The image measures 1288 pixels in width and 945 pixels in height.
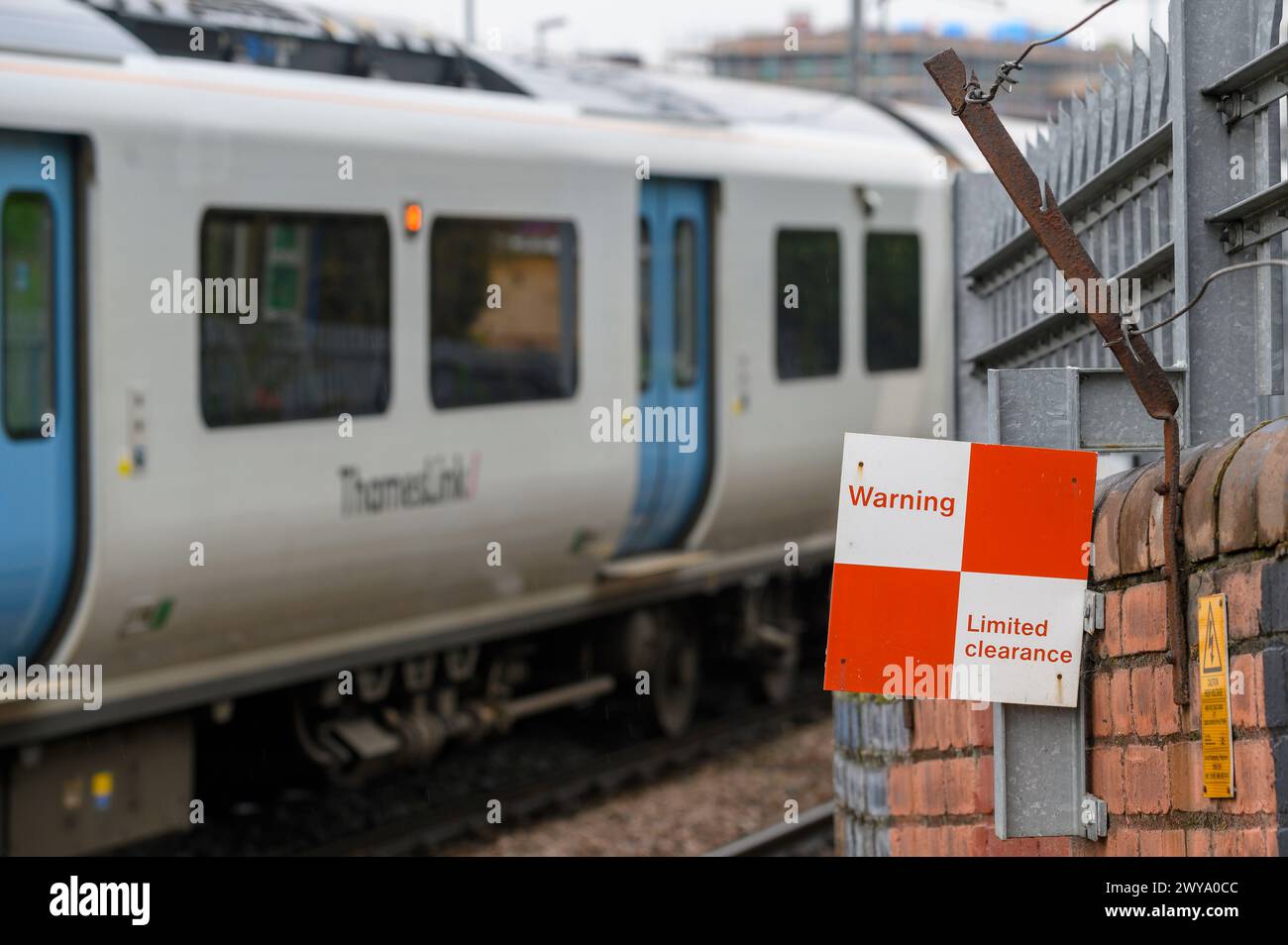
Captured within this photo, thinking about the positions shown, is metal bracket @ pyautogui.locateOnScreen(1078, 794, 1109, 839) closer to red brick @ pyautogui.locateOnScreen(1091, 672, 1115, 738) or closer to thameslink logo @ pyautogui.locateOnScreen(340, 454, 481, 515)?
red brick @ pyautogui.locateOnScreen(1091, 672, 1115, 738)

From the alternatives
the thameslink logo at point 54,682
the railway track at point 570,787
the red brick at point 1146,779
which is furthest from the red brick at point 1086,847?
the railway track at point 570,787

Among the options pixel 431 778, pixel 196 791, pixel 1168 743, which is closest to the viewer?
pixel 1168 743

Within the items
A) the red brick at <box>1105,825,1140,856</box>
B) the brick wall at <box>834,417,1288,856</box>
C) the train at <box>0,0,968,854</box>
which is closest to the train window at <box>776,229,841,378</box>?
the train at <box>0,0,968,854</box>

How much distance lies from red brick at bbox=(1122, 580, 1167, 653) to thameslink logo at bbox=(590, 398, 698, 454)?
5635mm

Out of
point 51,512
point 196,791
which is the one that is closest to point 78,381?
point 51,512

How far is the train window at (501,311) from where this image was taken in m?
7.74

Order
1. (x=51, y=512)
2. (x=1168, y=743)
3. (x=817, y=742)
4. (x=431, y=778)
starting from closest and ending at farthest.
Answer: (x=1168, y=743) < (x=51, y=512) < (x=431, y=778) < (x=817, y=742)

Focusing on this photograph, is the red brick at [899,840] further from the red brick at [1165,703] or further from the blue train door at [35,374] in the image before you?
the blue train door at [35,374]

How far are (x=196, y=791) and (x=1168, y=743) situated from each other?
261 inches

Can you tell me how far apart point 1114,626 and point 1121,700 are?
0.14 meters

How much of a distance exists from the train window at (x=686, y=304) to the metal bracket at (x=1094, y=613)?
20.0ft

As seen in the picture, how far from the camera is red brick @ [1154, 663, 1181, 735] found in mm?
2869
